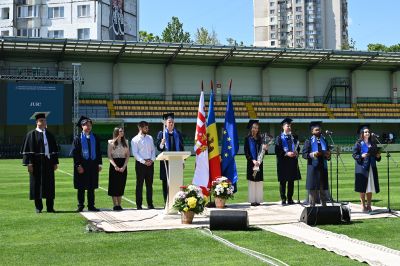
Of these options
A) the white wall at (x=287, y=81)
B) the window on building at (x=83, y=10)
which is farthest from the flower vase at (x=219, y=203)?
the window on building at (x=83, y=10)

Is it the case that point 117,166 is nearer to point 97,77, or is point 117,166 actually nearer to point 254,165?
point 254,165

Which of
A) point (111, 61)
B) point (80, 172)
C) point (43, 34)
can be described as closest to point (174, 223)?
point (80, 172)

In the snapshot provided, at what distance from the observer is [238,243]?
8.03 m

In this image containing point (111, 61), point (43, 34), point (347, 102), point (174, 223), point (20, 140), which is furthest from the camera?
point (43, 34)

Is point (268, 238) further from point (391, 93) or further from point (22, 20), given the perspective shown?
point (22, 20)

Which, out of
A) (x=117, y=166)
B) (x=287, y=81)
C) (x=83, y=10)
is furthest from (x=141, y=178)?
(x=83, y=10)

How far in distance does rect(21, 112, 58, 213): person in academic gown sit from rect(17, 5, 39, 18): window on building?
199 feet

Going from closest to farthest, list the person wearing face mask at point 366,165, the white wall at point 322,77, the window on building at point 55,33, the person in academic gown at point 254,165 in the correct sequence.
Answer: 1. the person wearing face mask at point 366,165
2. the person in academic gown at point 254,165
3. the white wall at point 322,77
4. the window on building at point 55,33

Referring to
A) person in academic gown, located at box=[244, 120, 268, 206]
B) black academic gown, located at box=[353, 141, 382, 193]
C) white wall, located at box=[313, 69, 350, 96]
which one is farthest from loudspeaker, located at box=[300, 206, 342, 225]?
white wall, located at box=[313, 69, 350, 96]

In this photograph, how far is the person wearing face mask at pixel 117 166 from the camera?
12133mm

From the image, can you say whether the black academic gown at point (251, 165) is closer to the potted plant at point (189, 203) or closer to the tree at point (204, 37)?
the potted plant at point (189, 203)

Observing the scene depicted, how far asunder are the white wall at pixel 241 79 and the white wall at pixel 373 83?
11.4 m

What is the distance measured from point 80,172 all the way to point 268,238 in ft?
16.7

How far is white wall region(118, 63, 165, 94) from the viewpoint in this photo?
51031mm
